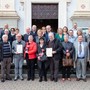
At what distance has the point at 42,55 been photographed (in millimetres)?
13438

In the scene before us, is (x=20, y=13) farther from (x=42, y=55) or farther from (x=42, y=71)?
(x=42, y=71)

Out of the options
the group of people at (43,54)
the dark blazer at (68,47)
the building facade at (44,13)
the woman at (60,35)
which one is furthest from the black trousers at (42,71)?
the building facade at (44,13)

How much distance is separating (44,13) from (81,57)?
5612mm

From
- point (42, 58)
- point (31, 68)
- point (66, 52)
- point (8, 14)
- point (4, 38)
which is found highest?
point (8, 14)

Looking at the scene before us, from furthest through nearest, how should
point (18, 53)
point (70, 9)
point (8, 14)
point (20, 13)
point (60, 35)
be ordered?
point (70, 9) < point (20, 13) < point (8, 14) < point (60, 35) < point (18, 53)

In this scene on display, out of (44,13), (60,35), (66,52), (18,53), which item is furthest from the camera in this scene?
(44,13)

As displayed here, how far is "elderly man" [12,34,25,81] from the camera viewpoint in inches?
537

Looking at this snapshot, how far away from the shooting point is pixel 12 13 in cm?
1786

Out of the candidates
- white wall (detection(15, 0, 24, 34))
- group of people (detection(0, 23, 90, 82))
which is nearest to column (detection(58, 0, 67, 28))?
white wall (detection(15, 0, 24, 34))

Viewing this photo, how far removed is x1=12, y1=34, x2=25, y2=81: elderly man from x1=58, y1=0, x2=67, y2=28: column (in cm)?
503

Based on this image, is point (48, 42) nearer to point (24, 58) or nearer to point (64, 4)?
point (24, 58)

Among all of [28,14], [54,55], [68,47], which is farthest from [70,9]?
[54,55]

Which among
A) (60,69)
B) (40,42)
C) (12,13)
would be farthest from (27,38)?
(12,13)

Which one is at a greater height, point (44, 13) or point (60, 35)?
point (44, 13)
